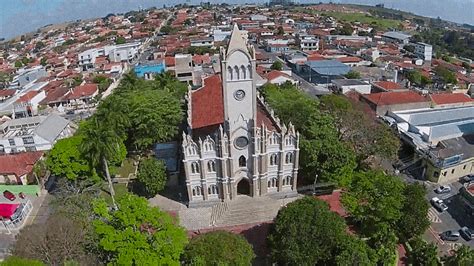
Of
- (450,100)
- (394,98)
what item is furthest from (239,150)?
(450,100)

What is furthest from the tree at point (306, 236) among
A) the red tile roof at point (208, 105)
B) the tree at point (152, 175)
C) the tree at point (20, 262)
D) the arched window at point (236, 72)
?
the tree at point (20, 262)

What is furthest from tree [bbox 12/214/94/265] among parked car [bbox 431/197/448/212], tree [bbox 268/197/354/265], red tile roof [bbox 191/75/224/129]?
parked car [bbox 431/197/448/212]

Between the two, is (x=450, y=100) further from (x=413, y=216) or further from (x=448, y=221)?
(x=413, y=216)

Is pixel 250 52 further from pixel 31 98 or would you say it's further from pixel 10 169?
pixel 31 98

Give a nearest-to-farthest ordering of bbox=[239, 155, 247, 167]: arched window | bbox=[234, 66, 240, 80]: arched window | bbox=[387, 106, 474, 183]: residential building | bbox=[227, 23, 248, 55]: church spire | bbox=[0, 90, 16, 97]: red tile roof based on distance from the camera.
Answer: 1. bbox=[227, 23, 248, 55]: church spire
2. bbox=[234, 66, 240, 80]: arched window
3. bbox=[239, 155, 247, 167]: arched window
4. bbox=[387, 106, 474, 183]: residential building
5. bbox=[0, 90, 16, 97]: red tile roof

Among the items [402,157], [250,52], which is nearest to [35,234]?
[250,52]

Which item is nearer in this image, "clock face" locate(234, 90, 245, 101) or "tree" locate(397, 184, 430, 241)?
"tree" locate(397, 184, 430, 241)

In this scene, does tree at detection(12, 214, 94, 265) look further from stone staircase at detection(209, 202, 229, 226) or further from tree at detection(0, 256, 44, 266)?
stone staircase at detection(209, 202, 229, 226)
